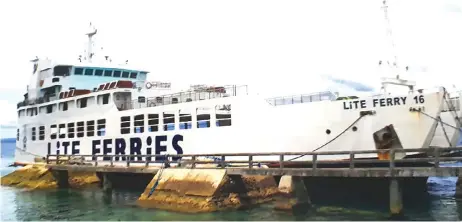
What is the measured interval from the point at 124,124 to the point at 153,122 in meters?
2.63

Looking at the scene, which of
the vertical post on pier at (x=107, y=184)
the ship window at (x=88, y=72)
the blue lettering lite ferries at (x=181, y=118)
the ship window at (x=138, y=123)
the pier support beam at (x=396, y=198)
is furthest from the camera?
the ship window at (x=88, y=72)

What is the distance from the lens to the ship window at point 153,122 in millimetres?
24502

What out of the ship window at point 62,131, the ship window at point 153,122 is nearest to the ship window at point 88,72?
the ship window at point 62,131

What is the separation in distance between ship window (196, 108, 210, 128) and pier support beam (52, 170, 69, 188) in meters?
8.62

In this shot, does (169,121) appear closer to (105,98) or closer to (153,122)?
(153,122)

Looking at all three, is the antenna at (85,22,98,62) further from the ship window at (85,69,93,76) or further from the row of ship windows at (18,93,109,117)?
the row of ship windows at (18,93,109,117)

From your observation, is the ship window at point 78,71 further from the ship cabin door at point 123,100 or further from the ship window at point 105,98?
the ship cabin door at point 123,100

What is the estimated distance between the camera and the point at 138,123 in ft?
84.2

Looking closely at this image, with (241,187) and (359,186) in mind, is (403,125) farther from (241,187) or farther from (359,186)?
(241,187)

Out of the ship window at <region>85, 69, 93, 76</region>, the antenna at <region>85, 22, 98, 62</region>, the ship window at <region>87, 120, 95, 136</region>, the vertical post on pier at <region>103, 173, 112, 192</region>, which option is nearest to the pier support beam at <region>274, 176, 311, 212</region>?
the vertical post on pier at <region>103, 173, 112, 192</region>

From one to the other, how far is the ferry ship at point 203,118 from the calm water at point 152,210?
7.72 feet

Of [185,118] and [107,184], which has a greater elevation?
[185,118]

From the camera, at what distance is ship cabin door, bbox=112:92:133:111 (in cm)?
2802

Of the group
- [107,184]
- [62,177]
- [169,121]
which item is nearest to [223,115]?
[169,121]
